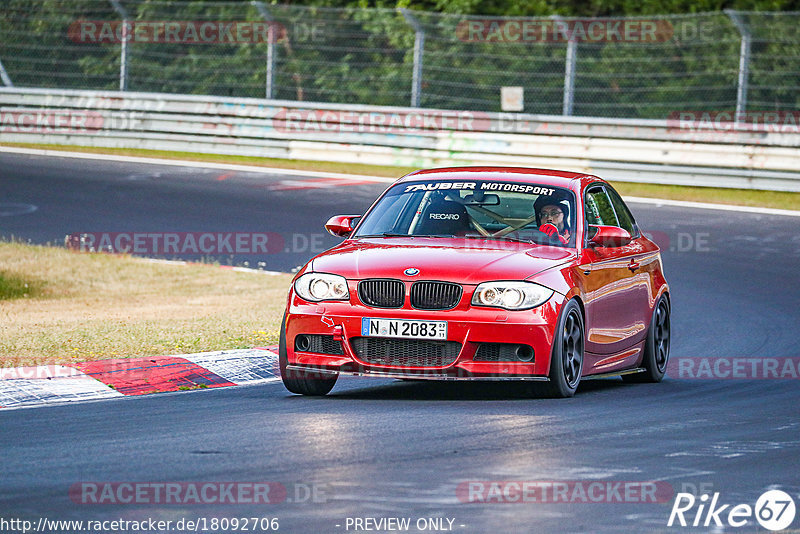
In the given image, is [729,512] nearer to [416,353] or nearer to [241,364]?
[416,353]

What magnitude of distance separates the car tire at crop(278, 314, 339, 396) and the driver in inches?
70.3

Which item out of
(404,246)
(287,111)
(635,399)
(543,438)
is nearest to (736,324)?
(635,399)

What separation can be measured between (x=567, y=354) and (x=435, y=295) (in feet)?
3.21

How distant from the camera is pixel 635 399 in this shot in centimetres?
945

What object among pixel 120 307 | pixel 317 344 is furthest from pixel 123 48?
pixel 317 344

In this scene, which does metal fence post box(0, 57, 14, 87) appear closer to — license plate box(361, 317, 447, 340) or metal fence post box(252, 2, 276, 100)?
metal fence post box(252, 2, 276, 100)

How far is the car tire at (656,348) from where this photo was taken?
35.0 feet

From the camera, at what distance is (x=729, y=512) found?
5.90 metres

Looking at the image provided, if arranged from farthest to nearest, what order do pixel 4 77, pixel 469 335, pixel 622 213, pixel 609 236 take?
pixel 4 77
pixel 622 213
pixel 609 236
pixel 469 335

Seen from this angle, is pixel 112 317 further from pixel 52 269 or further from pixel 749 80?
pixel 749 80

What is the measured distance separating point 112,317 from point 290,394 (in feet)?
14.3

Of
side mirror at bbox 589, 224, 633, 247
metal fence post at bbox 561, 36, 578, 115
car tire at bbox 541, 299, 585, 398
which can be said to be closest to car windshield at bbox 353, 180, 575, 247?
side mirror at bbox 589, 224, 633, 247

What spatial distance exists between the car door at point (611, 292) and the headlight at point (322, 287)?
1.63m

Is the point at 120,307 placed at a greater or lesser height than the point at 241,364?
lesser
